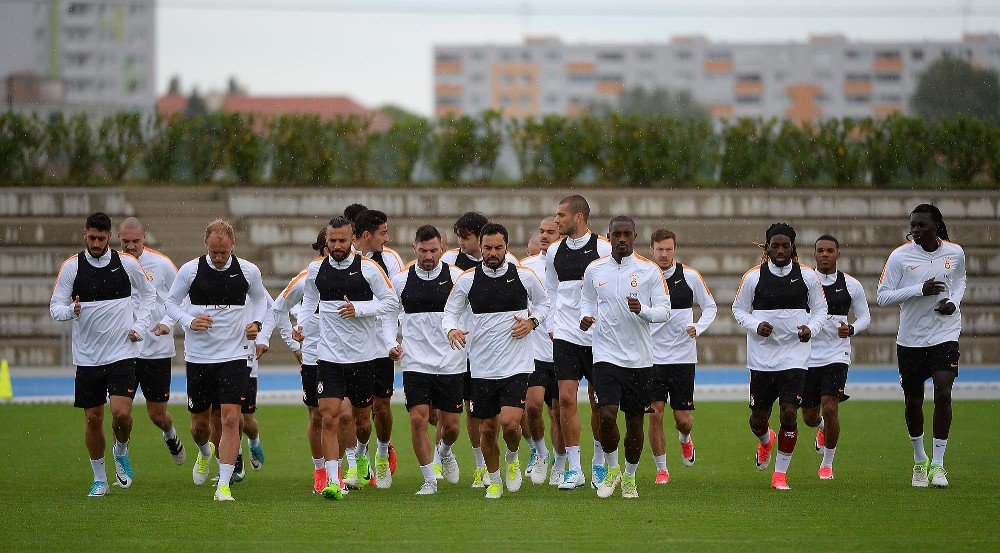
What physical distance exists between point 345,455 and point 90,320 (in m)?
2.59

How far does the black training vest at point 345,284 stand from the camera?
11797 millimetres

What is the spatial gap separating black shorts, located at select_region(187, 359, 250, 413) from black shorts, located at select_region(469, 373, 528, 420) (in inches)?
79.1

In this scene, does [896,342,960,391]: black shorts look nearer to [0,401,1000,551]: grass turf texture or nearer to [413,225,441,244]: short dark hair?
[0,401,1000,551]: grass turf texture

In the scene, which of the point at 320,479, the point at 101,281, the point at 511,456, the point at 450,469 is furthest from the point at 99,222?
the point at 511,456

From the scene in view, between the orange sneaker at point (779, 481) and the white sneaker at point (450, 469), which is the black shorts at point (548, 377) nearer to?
the white sneaker at point (450, 469)

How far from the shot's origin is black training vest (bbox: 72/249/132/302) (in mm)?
12102

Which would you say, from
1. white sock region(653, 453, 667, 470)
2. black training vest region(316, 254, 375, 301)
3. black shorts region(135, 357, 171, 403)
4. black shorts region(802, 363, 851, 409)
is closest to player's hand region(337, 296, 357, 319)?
black training vest region(316, 254, 375, 301)

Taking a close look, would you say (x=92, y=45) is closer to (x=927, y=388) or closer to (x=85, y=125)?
(x=85, y=125)

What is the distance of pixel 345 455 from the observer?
487 inches

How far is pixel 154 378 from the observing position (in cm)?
1339

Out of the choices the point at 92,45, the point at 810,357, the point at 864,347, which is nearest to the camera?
the point at 810,357

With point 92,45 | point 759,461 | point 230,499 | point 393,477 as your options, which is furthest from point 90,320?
point 92,45

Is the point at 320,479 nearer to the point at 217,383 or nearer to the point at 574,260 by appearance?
the point at 217,383

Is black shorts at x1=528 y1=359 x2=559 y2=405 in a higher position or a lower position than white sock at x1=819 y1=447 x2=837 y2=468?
higher
